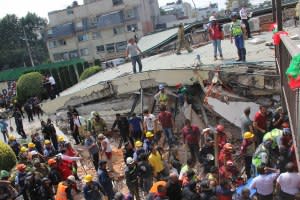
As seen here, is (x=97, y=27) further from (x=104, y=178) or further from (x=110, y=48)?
(x=104, y=178)

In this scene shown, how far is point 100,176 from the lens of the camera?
29.9 feet

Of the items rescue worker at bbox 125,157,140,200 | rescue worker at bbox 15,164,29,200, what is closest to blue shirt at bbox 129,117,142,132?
rescue worker at bbox 125,157,140,200

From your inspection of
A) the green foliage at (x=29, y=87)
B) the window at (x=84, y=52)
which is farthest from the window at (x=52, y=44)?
the green foliage at (x=29, y=87)

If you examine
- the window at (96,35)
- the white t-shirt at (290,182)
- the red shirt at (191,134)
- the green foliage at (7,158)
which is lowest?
the green foliage at (7,158)

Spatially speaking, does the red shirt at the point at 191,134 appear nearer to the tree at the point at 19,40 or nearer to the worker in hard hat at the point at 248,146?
the worker in hard hat at the point at 248,146

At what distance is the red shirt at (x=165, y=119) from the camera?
11.9 m

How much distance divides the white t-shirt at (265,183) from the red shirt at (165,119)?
498 centimetres

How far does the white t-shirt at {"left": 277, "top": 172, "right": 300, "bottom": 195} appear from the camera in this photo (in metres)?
6.47

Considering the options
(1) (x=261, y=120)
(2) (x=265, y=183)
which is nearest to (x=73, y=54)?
(1) (x=261, y=120)

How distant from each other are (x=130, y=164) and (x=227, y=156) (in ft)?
7.14

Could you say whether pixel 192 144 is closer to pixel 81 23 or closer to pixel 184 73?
pixel 184 73

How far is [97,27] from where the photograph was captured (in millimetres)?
56969

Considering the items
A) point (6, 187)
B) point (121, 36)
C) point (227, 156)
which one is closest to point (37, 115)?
point (6, 187)

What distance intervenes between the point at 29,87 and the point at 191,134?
660 inches
